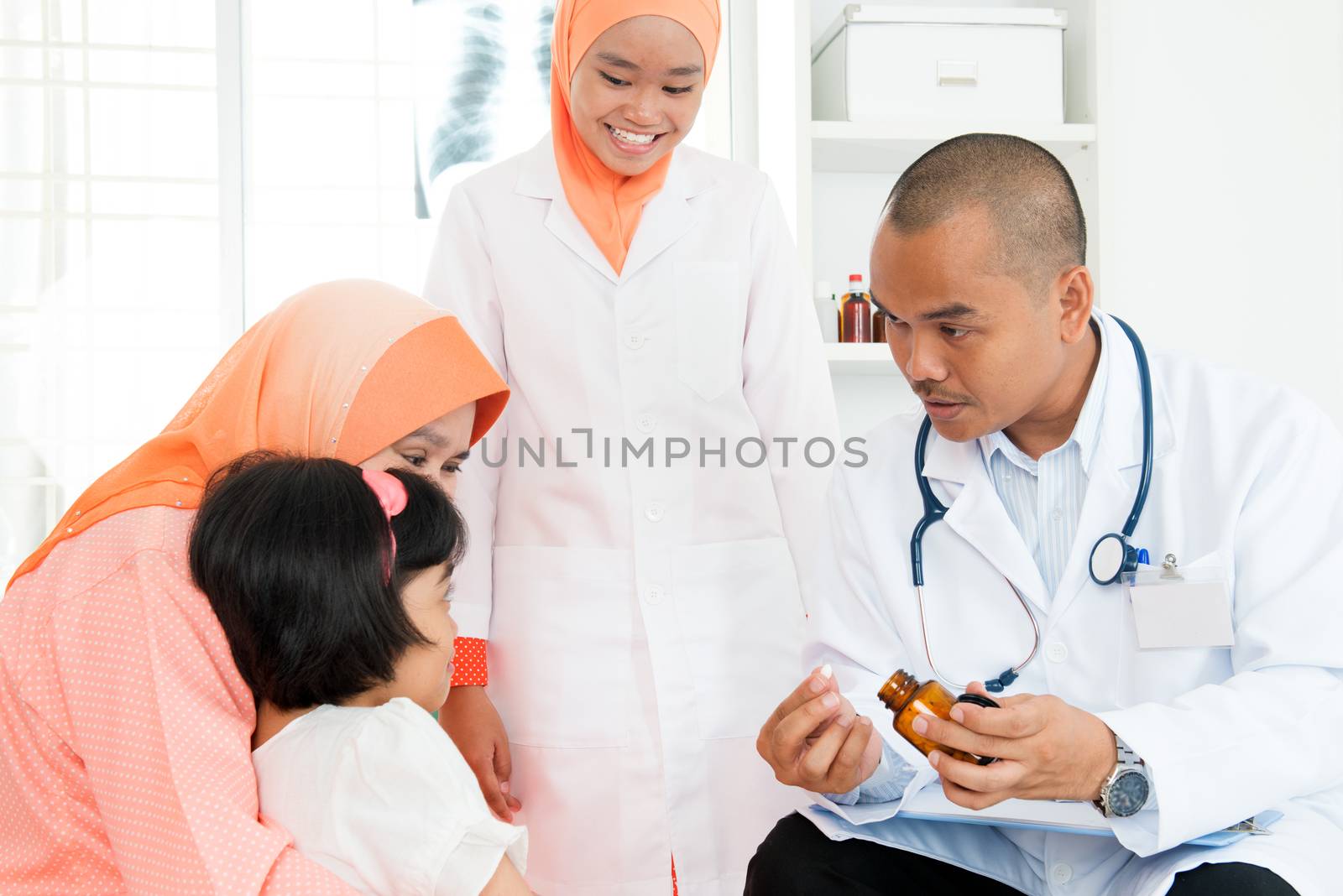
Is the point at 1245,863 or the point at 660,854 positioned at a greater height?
the point at 1245,863

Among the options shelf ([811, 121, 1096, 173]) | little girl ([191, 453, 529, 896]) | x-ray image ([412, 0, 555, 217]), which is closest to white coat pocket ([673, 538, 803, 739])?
little girl ([191, 453, 529, 896])

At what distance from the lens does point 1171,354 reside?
4.58 ft

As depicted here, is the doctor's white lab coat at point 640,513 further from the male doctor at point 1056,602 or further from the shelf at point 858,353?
the shelf at point 858,353

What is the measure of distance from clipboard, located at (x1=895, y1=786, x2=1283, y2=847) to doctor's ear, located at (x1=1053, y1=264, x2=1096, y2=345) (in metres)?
0.50

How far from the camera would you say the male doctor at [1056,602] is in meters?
1.07

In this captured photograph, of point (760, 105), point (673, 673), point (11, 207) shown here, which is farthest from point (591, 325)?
point (11, 207)

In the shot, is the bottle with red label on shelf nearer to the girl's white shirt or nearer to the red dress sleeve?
the red dress sleeve

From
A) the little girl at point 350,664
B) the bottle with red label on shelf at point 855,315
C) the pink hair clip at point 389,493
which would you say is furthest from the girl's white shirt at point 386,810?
the bottle with red label on shelf at point 855,315

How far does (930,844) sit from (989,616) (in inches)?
9.9

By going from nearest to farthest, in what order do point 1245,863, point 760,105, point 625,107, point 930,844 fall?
point 1245,863
point 930,844
point 625,107
point 760,105

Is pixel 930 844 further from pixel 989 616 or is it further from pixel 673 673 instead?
pixel 673 673

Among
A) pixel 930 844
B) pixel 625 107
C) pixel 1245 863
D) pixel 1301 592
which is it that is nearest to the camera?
pixel 1245 863

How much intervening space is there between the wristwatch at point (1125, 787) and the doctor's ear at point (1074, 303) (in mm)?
469

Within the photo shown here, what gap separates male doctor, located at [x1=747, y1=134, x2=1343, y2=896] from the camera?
1068 millimetres
